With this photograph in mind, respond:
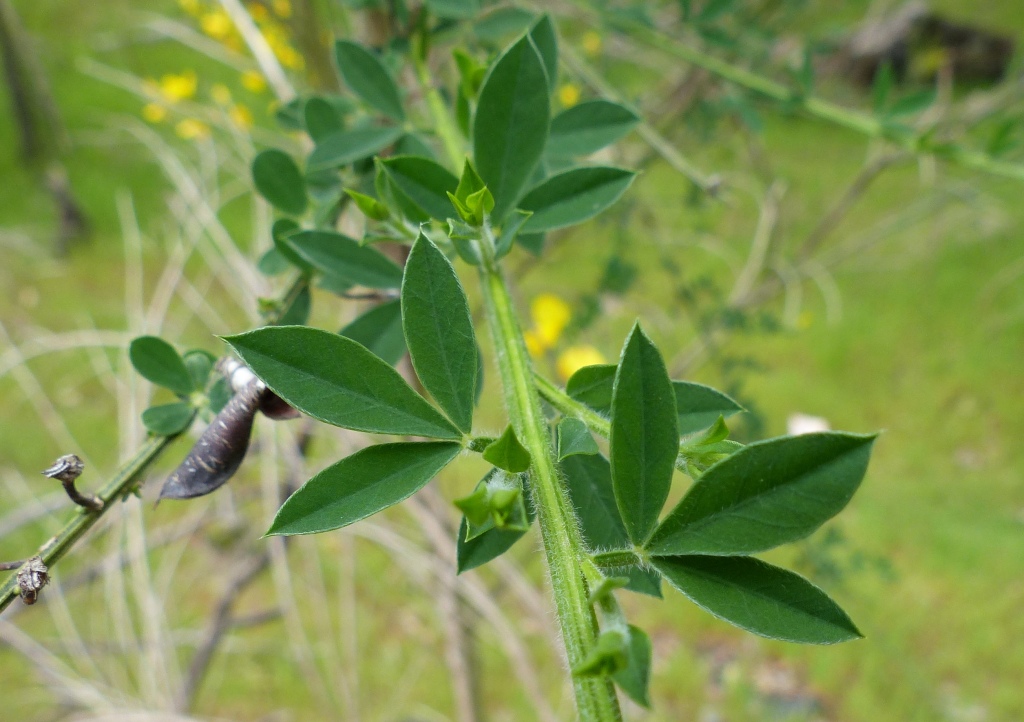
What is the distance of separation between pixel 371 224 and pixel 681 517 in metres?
0.20

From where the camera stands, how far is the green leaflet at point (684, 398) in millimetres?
200

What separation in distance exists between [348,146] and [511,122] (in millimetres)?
102

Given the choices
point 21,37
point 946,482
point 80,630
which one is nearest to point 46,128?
point 21,37

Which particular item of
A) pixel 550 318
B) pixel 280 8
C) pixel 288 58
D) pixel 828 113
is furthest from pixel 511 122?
pixel 288 58

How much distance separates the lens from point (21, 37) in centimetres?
148

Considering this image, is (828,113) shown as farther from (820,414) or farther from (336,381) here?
(820,414)

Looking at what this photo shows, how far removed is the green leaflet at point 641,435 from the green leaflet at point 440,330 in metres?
0.05

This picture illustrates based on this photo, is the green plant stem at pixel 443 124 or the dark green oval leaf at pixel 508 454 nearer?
the dark green oval leaf at pixel 508 454

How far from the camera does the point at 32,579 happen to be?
0.17 m

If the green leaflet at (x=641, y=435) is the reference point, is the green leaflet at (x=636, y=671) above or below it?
below

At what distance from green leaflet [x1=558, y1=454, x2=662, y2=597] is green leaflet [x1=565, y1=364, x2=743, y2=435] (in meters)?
0.02

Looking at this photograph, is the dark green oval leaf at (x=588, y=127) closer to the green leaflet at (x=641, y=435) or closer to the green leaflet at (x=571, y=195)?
the green leaflet at (x=571, y=195)

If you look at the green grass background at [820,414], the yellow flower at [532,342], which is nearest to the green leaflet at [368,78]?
the yellow flower at [532,342]

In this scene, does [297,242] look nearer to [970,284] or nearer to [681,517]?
[681,517]
